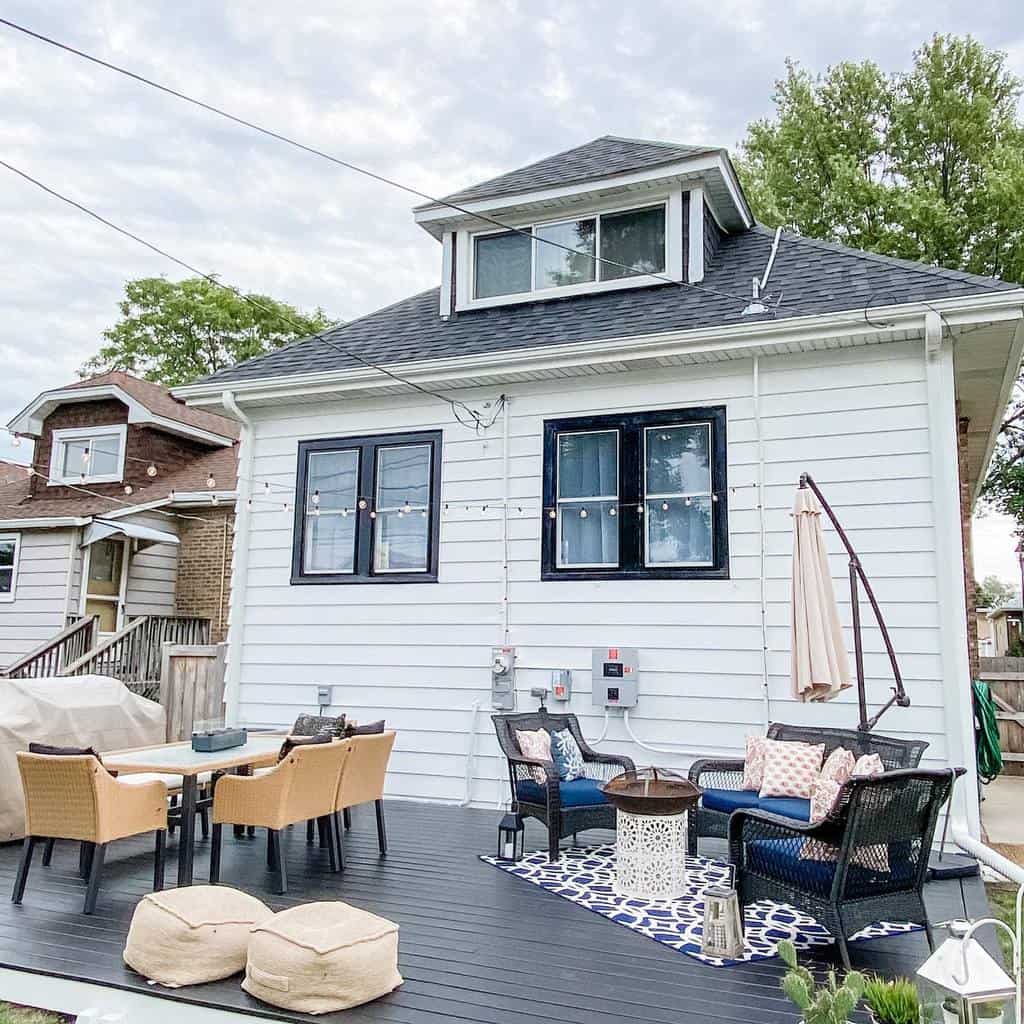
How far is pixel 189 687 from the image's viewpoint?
8.19 m

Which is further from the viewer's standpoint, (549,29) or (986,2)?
(986,2)

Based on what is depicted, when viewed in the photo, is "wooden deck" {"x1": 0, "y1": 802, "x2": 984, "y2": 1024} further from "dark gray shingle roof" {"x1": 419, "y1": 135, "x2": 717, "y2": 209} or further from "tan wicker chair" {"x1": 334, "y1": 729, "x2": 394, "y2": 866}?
"dark gray shingle roof" {"x1": 419, "y1": 135, "x2": 717, "y2": 209}

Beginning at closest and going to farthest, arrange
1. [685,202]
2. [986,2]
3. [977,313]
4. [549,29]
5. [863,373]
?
[977,313]
[863,373]
[685,202]
[549,29]
[986,2]

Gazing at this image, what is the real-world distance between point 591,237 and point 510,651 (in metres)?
3.76

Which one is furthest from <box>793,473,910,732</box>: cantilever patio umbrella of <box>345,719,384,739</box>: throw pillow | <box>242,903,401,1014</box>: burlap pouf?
<box>242,903,401,1014</box>: burlap pouf

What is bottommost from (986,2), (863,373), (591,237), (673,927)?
(673,927)

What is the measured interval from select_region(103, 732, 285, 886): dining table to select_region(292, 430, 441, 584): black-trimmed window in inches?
97.6

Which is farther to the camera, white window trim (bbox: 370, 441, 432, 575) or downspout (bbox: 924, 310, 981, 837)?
white window trim (bbox: 370, 441, 432, 575)

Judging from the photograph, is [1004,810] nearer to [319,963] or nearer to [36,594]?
[319,963]

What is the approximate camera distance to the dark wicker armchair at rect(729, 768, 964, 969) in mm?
3834

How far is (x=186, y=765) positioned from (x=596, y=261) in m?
5.40

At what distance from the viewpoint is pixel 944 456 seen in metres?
6.18

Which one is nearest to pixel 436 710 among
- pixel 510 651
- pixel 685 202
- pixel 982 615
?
pixel 510 651

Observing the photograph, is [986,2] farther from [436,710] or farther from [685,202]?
[436,710]
